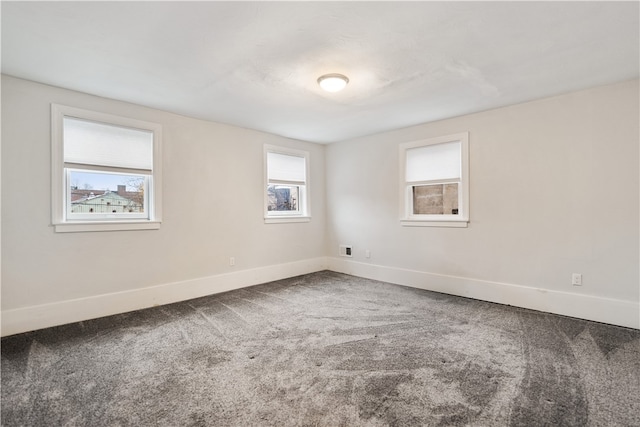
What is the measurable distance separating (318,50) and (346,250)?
12.2 ft

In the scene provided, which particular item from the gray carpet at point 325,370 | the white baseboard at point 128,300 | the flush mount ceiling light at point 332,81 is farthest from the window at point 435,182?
the white baseboard at point 128,300

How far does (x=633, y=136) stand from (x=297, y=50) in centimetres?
330

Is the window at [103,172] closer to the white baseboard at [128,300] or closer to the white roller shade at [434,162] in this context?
the white baseboard at [128,300]

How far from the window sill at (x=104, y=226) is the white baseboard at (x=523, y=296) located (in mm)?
3324

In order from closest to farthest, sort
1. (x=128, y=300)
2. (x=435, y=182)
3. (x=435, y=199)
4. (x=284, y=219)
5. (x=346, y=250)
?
(x=128, y=300) < (x=435, y=182) < (x=435, y=199) < (x=284, y=219) < (x=346, y=250)

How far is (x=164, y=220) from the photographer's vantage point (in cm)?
387

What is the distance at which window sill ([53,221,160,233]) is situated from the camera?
3.15 meters

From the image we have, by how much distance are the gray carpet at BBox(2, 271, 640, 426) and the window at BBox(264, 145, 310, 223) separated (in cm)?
208

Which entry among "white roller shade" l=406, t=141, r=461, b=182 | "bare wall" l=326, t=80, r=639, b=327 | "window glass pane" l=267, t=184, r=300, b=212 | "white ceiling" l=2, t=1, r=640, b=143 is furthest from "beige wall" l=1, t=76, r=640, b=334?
"white ceiling" l=2, t=1, r=640, b=143

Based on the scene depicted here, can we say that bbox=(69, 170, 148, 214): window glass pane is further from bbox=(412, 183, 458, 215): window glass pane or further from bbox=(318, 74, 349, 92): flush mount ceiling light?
bbox=(412, 183, 458, 215): window glass pane

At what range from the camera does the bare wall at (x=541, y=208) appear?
10.0 feet

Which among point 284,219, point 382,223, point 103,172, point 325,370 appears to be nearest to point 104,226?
point 103,172

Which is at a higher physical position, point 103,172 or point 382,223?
point 103,172

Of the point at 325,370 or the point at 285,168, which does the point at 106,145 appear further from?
the point at 325,370
